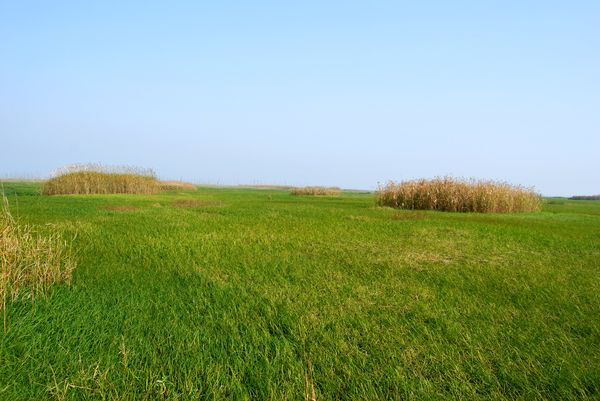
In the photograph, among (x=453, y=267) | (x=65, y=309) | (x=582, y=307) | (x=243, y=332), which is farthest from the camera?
(x=453, y=267)

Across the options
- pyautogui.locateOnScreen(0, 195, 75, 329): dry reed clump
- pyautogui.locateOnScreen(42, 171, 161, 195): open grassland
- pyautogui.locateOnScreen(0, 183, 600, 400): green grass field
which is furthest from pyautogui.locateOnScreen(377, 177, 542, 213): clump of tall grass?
pyautogui.locateOnScreen(42, 171, 161, 195): open grassland

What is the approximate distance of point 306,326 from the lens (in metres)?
3.89

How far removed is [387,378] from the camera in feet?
9.87

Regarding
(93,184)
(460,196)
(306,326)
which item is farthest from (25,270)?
(93,184)

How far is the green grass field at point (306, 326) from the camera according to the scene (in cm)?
294

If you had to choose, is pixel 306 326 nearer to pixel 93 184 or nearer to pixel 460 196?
pixel 460 196

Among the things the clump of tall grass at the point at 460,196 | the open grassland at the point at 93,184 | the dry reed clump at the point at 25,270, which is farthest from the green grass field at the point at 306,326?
the open grassland at the point at 93,184

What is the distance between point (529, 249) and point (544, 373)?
5612mm

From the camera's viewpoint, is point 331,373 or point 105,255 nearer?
point 331,373

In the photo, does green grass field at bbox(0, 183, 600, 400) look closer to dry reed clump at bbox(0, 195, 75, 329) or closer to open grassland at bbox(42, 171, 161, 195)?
dry reed clump at bbox(0, 195, 75, 329)

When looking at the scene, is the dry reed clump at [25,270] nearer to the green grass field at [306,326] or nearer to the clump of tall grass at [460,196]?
the green grass field at [306,326]

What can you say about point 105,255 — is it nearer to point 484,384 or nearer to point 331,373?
point 331,373

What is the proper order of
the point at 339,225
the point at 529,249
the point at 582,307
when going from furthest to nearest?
the point at 339,225, the point at 529,249, the point at 582,307

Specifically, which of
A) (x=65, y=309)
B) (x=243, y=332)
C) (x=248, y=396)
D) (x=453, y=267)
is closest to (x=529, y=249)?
(x=453, y=267)
